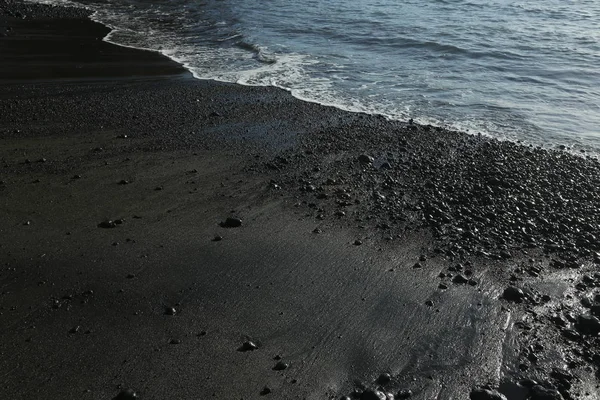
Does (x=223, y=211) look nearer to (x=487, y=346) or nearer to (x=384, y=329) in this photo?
(x=384, y=329)

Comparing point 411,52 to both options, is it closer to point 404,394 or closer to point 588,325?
point 588,325

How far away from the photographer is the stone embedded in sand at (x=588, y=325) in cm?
532

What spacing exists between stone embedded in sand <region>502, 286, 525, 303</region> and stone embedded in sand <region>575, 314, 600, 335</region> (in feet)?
1.99

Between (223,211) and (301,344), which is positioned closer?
(301,344)

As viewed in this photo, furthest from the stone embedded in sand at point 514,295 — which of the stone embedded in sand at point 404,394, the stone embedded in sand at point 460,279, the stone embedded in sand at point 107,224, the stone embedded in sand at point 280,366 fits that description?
the stone embedded in sand at point 107,224

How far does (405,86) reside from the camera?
44.3 ft

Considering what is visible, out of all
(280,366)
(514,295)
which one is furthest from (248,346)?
(514,295)

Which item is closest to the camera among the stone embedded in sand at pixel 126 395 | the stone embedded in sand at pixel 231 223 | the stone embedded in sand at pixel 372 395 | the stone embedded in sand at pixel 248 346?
the stone embedded in sand at pixel 126 395

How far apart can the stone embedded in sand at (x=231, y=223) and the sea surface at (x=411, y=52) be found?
5.65 metres

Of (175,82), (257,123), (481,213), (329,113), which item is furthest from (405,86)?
(481,213)

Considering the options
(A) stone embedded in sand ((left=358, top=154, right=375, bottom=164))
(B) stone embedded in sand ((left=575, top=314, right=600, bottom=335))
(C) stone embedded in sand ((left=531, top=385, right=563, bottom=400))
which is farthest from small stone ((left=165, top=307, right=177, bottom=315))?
(A) stone embedded in sand ((left=358, top=154, right=375, bottom=164))

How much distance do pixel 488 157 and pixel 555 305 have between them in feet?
13.0

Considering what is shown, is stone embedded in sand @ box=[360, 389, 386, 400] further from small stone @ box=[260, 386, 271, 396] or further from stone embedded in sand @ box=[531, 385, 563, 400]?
stone embedded in sand @ box=[531, 385, 563, 400]

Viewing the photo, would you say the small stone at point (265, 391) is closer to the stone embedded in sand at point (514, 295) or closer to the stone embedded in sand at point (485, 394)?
the stone embedded in sand at point (485, 394)
